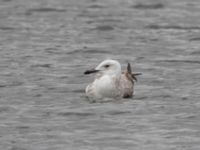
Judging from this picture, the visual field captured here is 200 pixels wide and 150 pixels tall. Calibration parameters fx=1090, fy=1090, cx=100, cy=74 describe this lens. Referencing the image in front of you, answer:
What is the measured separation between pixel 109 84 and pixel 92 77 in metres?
2.54

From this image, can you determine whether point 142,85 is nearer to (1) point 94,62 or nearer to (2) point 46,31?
(1) point 94,62

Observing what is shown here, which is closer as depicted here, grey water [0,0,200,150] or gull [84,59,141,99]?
grey water [0,0,200,150]

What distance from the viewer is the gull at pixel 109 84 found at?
58.1 feet

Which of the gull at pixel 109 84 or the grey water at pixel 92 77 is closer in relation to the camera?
the grey water at pixel 92 77

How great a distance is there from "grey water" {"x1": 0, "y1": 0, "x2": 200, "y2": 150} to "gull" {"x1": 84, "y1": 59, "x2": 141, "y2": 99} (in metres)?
0.18

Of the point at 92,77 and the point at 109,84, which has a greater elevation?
the point at 109,84

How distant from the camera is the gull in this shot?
58.1 feet

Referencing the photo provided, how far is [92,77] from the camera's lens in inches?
798

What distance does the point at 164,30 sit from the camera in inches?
1009

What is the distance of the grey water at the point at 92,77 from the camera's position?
Result: 49.6 ft

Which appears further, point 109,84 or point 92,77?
point 92,77

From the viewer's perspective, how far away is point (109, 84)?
1777cm

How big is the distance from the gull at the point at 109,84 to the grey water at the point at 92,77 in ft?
0.59

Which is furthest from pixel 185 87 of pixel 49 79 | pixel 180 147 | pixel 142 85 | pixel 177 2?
pixel 177 2
